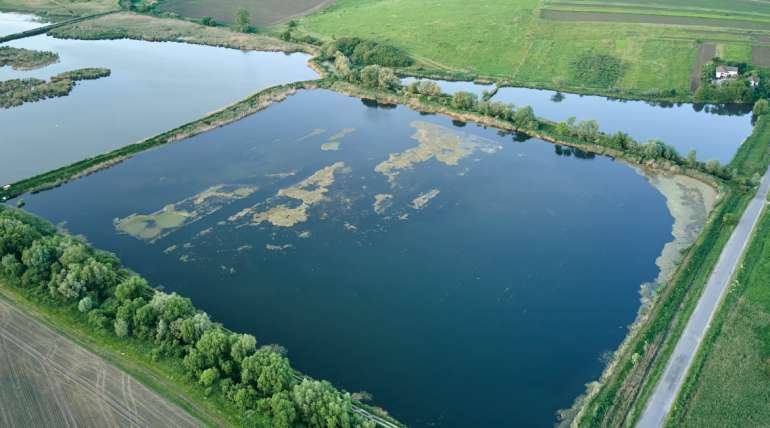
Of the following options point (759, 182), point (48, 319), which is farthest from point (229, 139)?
point (759, 182)

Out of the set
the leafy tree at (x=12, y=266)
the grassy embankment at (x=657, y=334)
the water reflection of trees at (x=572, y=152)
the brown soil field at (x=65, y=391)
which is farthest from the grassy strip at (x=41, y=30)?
the grassy embankment at (x=657, y=334)

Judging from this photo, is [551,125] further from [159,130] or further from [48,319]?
[48,319]

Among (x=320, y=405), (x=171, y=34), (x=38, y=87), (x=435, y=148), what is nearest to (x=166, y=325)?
(x=320, y=405)

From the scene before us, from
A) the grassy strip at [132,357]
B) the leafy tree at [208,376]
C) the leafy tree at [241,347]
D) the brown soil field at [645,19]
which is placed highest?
the brown soil field at [645,19]

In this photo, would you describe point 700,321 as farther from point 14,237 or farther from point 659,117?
point 14,237

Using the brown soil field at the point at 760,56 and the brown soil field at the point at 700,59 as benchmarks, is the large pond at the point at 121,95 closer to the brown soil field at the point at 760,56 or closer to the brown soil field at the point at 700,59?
the brown soil field at the point at 700,59

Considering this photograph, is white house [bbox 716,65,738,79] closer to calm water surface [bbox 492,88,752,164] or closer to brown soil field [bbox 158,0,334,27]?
calm water surface [bbox 492,88,752,164]
